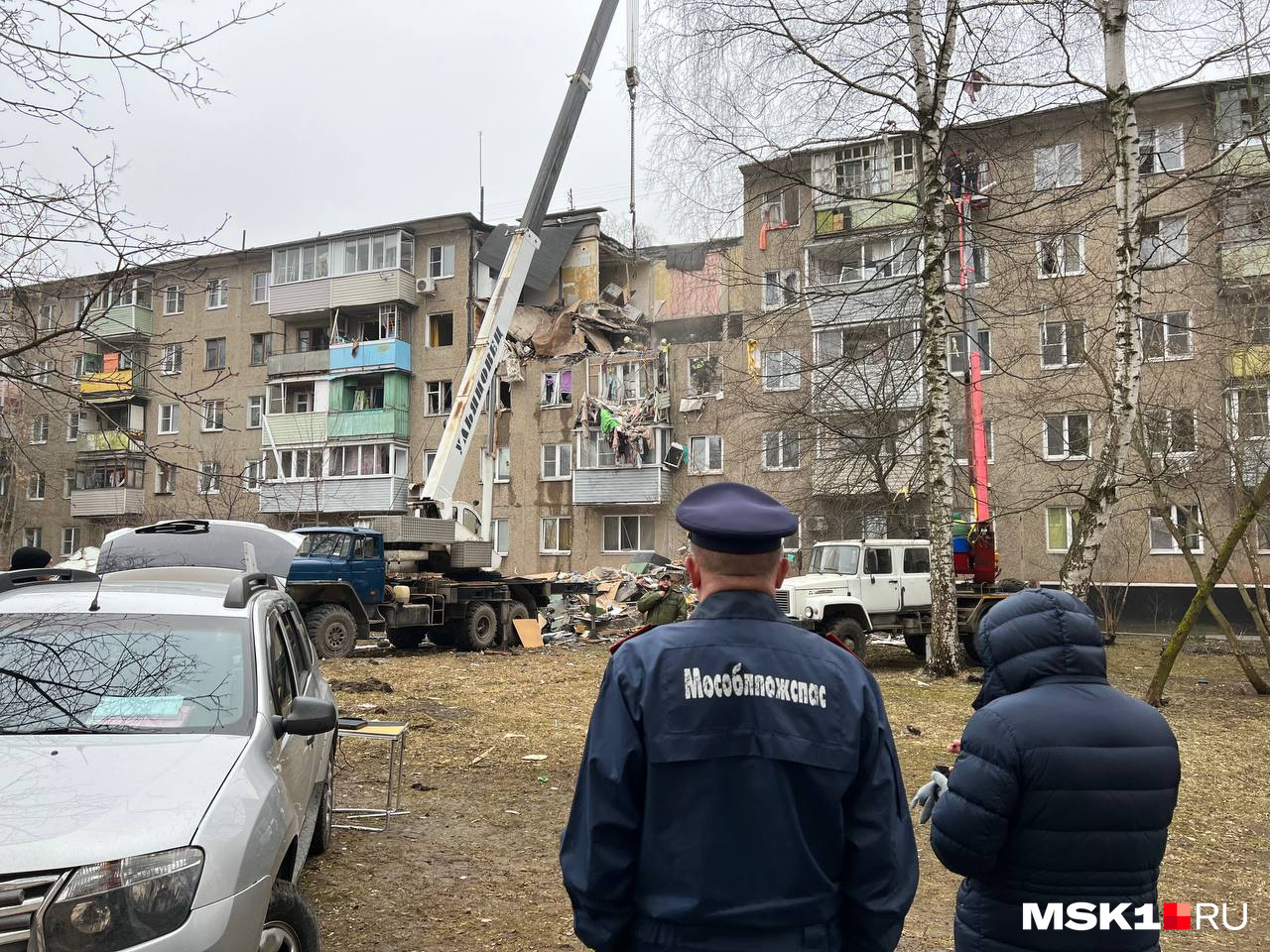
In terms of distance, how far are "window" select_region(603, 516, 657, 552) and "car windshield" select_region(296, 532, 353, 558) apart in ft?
58.3

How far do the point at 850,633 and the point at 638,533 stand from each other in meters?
19.3

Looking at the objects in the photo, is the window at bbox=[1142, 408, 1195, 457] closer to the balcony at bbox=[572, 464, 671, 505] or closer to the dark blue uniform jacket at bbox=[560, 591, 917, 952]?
the dark blue uniform jacket at bbox=[560, 591, 917, 952]

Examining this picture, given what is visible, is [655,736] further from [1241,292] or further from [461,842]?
[1241,292]

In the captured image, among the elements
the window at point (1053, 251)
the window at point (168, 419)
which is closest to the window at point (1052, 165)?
the window at point (1053, 251)

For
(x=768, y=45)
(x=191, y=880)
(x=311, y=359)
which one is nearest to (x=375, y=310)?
(x=311, y=359)

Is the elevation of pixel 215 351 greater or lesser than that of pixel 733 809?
greater

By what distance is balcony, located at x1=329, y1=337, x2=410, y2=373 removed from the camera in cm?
3744

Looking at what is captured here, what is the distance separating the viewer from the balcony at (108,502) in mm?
42188

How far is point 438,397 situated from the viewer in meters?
38.0

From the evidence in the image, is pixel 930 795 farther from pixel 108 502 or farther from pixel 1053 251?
pixel 108 502

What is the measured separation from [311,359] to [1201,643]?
33.5 m

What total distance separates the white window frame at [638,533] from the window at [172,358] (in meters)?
28.5

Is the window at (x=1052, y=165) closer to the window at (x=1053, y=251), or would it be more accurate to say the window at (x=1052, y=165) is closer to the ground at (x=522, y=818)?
the window at (x=1053, y=251)

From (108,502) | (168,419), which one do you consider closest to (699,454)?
(168,419)
